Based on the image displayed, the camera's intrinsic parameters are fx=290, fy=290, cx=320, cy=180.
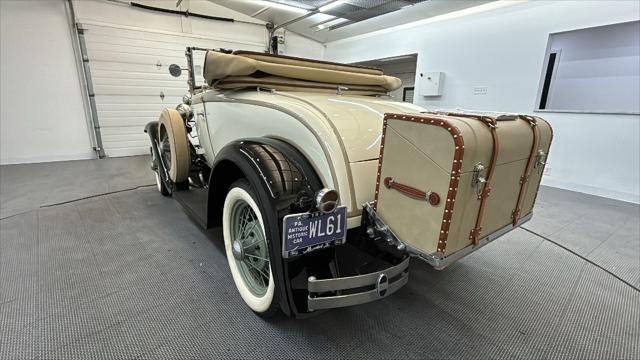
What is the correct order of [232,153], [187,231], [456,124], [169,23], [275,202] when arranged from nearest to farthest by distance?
[456,124]
[275,202]
[232,153]
[187,231]
[169,23]

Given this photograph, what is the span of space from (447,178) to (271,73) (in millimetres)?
1442

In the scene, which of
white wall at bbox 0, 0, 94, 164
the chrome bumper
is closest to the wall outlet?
the chrome bumper

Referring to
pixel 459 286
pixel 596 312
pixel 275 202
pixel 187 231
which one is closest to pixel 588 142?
pixel 596 312

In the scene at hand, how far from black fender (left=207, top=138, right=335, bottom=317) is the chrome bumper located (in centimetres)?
11

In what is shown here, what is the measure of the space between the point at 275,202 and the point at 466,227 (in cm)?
83

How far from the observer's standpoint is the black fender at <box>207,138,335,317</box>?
1.31 m

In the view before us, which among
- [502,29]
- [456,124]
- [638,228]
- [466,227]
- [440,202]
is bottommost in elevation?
[638,228]

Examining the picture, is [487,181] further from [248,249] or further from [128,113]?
[128,113]

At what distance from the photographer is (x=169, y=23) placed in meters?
6.64

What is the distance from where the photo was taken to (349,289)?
129cm

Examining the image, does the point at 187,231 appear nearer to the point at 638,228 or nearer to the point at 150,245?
the point at 150,245

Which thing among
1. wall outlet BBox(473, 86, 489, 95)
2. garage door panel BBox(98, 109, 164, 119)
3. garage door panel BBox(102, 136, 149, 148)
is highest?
wall outlet BBox(473, 86, 489, 95)

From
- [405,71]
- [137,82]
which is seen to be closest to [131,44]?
[137,82]

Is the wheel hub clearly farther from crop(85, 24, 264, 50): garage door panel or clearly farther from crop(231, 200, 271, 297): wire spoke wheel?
crop(85, 24, 264, 50): garage door panel
